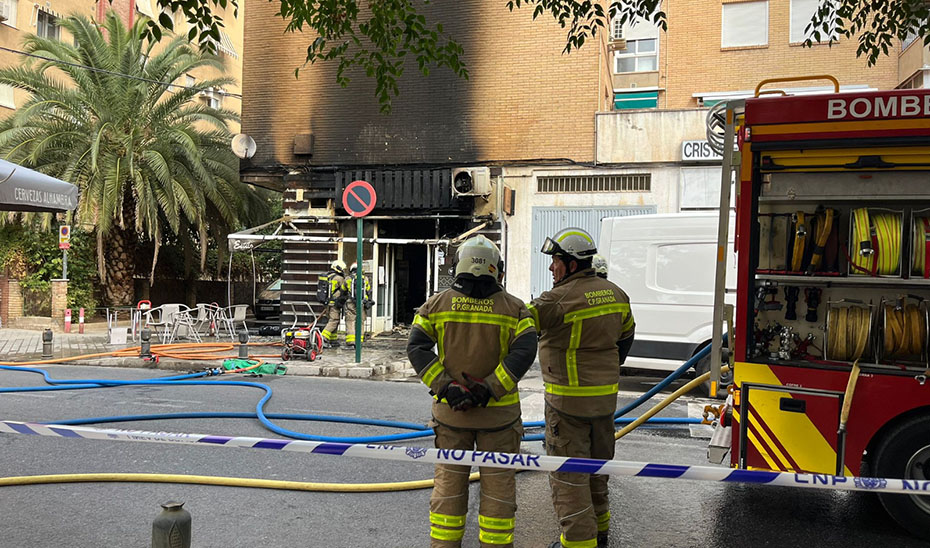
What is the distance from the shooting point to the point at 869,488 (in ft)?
10.0

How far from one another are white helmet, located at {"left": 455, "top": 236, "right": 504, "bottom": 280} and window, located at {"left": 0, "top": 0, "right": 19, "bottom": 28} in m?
27.5

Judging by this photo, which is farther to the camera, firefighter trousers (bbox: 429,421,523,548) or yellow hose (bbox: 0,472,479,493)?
yellow hose (bbox: 0,472,479,493)

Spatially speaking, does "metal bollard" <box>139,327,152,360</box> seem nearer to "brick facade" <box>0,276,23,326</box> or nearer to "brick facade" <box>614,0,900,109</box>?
"brick facade" <box>0,276,23,326</box>

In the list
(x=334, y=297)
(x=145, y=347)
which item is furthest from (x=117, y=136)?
(x=334, y=297)

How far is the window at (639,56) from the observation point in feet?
81.6

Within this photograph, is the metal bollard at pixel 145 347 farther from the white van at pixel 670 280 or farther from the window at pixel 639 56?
the window at pixel 639 56

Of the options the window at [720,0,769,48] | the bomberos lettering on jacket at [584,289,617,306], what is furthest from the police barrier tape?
the window at [720,0,769,48]

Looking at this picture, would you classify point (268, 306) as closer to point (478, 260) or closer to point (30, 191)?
point (30, 191)

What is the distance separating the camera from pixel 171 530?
9.82 ft

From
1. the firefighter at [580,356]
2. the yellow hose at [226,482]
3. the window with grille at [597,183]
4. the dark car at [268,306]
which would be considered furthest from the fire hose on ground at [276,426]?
the dark car at [268,306]

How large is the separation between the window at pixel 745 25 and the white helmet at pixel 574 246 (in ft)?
70.2

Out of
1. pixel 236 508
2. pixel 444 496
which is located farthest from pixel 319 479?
pixel 444 496

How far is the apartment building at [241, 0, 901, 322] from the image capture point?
596 inches

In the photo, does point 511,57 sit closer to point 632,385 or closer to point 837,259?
point 632,385
